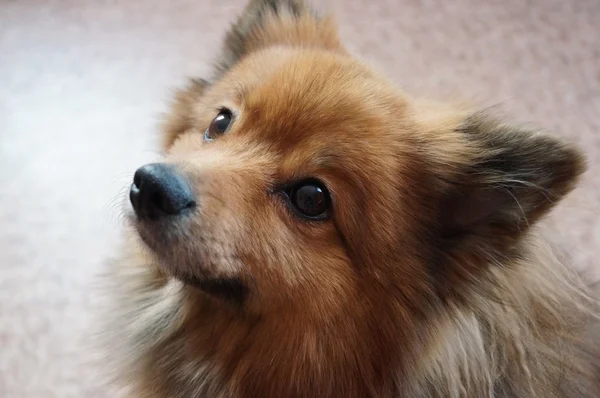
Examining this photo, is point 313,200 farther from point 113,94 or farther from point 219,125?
point 113,94

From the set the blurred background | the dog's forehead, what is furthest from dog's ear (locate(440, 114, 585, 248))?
the blurred background

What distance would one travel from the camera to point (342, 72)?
128cm

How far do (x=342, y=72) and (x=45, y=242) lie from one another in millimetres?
→ 1327

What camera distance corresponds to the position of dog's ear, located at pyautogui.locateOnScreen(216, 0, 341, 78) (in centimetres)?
153

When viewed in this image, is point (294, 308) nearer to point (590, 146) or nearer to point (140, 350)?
point (140, 350)

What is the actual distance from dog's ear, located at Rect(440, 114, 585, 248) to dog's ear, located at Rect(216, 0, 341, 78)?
46cm

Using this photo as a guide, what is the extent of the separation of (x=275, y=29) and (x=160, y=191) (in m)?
0.58

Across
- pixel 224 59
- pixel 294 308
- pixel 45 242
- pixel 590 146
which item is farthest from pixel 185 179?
Answer: pixel 590 146

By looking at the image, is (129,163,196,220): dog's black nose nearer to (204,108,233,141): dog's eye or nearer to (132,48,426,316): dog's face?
(132,48,426,316): dog's face

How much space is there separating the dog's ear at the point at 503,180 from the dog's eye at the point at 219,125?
46 centimetres

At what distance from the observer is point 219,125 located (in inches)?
54.4

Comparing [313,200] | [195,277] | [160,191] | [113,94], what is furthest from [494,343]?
[113,94]

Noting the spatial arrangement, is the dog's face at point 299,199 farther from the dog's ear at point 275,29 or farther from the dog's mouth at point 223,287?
the dog's ear at point 275,29

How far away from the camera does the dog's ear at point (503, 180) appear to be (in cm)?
105
